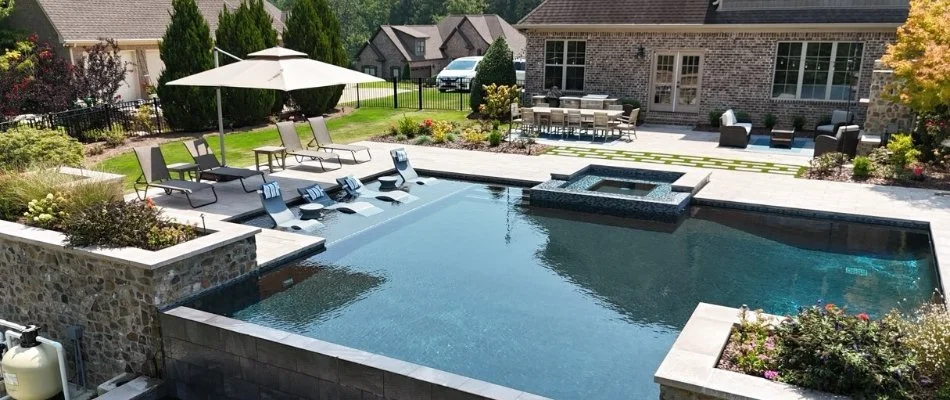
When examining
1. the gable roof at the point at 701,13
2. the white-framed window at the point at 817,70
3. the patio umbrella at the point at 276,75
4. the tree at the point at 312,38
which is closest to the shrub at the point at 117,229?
the patio umbrella at the point at 276,75

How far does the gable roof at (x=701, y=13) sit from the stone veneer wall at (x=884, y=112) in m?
3.74

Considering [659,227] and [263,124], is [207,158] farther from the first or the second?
[263,124]

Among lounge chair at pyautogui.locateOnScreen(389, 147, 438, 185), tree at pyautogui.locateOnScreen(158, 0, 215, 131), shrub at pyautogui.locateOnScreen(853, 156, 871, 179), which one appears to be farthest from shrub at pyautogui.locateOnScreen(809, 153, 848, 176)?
tree at pyautogui.locateOnScreen(158, 0, 215, 131)

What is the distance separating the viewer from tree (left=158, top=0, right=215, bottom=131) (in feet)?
63.5

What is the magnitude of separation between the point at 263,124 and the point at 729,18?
14422 mm

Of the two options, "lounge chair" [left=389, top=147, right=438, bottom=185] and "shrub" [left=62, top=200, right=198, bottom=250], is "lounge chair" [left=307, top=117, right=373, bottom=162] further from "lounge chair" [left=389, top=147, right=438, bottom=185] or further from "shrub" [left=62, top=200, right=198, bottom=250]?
"shrub" [left=62, top=200, right=198, bottom=250]

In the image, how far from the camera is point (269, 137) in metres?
18.8

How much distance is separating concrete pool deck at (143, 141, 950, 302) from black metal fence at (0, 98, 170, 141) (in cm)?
630

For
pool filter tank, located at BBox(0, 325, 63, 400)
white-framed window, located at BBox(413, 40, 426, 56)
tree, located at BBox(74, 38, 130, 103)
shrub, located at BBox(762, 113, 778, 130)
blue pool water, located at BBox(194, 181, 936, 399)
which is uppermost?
white-framed window, located at BBox(413, 40, 426, 56)

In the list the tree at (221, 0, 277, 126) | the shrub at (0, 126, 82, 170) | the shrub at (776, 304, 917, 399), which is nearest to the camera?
the shrub at (776, 304, 917, 399)

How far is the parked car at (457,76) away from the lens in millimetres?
34469

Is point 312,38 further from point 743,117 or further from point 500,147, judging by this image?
point 743,117

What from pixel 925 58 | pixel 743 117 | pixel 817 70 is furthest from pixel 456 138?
pixel 817 70

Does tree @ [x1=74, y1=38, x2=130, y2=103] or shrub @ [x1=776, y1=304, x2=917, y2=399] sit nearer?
shrub @ [x1=776, y1=304, x2=917, y2=399]
